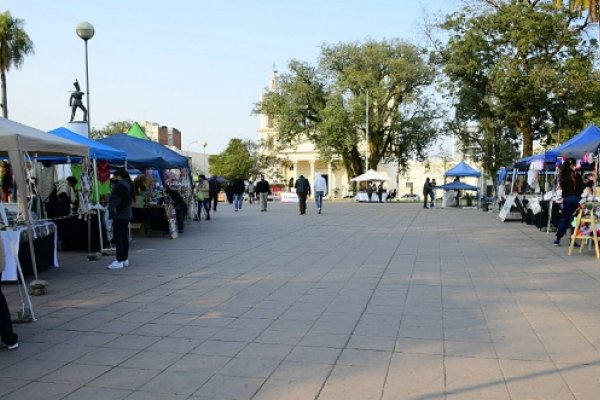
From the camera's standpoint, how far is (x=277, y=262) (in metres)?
10.3

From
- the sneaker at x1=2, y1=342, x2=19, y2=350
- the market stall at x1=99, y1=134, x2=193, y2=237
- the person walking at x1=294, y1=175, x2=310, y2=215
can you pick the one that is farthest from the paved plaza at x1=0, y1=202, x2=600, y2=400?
the person walking at x1=294, y1=175, x2=310, y2=215

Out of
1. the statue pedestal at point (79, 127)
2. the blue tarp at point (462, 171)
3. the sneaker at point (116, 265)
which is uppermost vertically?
the statue pedestal at point (79, 127)

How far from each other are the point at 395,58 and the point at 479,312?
42.5 meters

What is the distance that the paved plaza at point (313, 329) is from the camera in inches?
167

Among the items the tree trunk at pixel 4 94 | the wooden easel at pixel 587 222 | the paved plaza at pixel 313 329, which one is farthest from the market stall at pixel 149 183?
the tree trunk at pixel 4 94

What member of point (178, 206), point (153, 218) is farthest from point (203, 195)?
point (153, 218)

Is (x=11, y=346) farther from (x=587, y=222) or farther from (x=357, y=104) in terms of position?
(x=357, y=104)

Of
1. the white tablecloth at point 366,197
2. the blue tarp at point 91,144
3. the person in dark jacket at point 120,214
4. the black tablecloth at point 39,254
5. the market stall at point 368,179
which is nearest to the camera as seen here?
the black tablecloth at point 39,254

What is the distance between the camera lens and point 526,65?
2723 centimetres

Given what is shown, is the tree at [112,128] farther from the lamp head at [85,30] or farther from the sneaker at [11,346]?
the sneaker at [11,346]

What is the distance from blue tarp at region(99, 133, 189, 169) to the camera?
1471 cm

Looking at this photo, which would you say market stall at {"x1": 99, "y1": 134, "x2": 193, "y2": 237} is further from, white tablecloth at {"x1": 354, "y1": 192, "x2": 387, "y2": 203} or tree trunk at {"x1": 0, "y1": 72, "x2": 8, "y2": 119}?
white tablecloth at {"x1": 354, "y1": 192, "x2": 387, "y2": 203}

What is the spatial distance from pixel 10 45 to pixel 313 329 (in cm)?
3726

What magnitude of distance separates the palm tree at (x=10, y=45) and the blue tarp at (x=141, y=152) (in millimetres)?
24063
